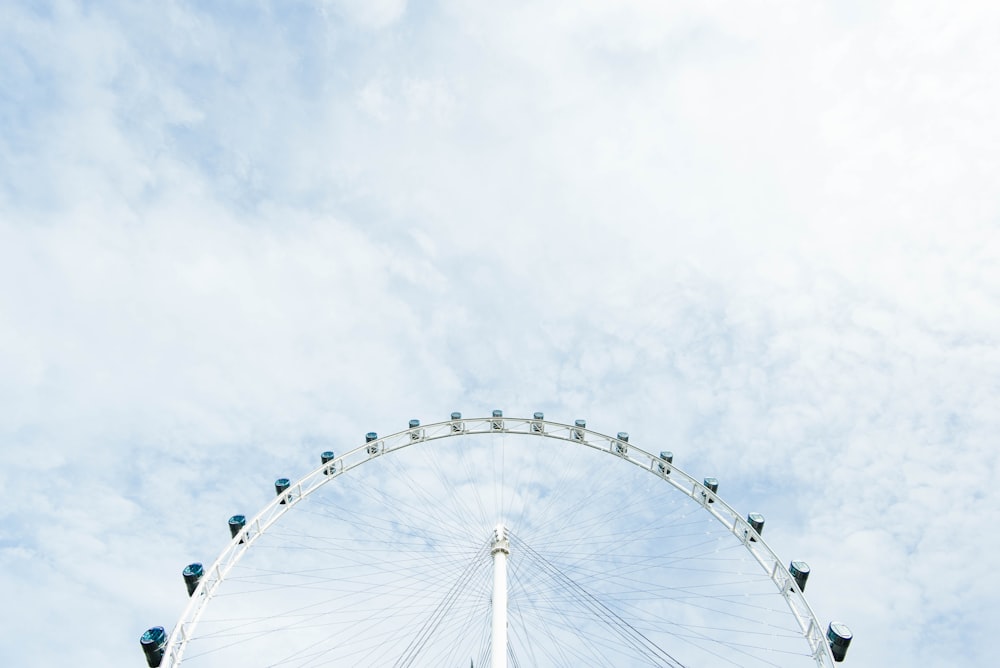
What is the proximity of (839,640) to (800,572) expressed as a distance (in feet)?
13.6

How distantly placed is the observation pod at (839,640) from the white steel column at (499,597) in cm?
1501

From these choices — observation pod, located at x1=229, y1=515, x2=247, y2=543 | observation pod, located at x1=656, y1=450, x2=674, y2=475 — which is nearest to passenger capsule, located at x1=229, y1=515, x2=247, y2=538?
observation pod, located at x1=229, y1=515, x2=247, y2=543

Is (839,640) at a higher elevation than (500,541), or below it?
below

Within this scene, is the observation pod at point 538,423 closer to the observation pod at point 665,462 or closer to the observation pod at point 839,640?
the observation pod at point 665,462

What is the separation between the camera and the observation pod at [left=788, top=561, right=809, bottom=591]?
26.3 m

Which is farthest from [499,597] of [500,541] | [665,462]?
[665,462]

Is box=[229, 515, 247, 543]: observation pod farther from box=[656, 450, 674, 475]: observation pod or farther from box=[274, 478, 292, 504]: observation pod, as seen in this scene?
box=[656, 450, 674, 475]: observation pod

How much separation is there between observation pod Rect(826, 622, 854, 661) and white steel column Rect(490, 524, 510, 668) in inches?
591

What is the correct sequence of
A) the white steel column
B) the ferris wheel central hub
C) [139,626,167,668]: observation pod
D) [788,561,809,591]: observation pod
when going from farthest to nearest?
the ferris wheel central hub
[788,561,809,591]: observation pod
the white steel column
[139,626,167,668]: observation pod

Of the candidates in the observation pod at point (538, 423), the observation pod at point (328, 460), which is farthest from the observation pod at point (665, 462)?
the observation pod at point (328, 460)

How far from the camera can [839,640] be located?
22.5 m

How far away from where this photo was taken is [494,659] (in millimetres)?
23984

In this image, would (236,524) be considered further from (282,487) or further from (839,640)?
(839,640)

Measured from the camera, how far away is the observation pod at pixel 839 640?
2242 cm
